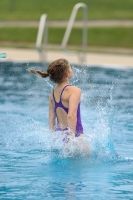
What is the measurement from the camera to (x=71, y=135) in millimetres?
7047

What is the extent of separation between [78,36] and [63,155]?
22.2 m

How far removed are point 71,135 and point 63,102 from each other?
0.35 metres

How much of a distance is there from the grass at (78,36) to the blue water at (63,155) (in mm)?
14529

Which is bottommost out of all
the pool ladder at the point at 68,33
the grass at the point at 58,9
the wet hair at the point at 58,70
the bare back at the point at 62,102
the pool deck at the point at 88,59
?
the bare back at the point at 62,102

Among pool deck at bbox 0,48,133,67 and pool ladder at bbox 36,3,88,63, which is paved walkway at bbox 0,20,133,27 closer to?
pool deck at bbox 0,48,133,67

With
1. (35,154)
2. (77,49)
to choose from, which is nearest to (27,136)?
(35,154)

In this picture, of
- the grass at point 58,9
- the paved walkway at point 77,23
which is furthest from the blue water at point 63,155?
the grass at point 58,9

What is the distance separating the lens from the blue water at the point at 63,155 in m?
6.30

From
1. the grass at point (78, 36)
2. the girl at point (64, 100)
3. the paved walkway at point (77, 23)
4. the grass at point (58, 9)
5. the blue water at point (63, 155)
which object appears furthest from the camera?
the grass at point (58, 9)

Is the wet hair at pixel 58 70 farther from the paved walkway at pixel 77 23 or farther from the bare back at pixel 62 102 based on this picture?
the paved walkway at pixel 77 23

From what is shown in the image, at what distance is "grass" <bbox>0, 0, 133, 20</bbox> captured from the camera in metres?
33.3

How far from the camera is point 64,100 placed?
7.10m

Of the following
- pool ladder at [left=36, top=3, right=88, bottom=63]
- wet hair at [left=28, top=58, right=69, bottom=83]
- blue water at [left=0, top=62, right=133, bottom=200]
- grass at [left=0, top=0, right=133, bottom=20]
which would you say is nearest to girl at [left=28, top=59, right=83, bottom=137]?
wet hair at [left=28, top=58, right=69, bottom=83]

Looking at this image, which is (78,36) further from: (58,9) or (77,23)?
(58,9)
